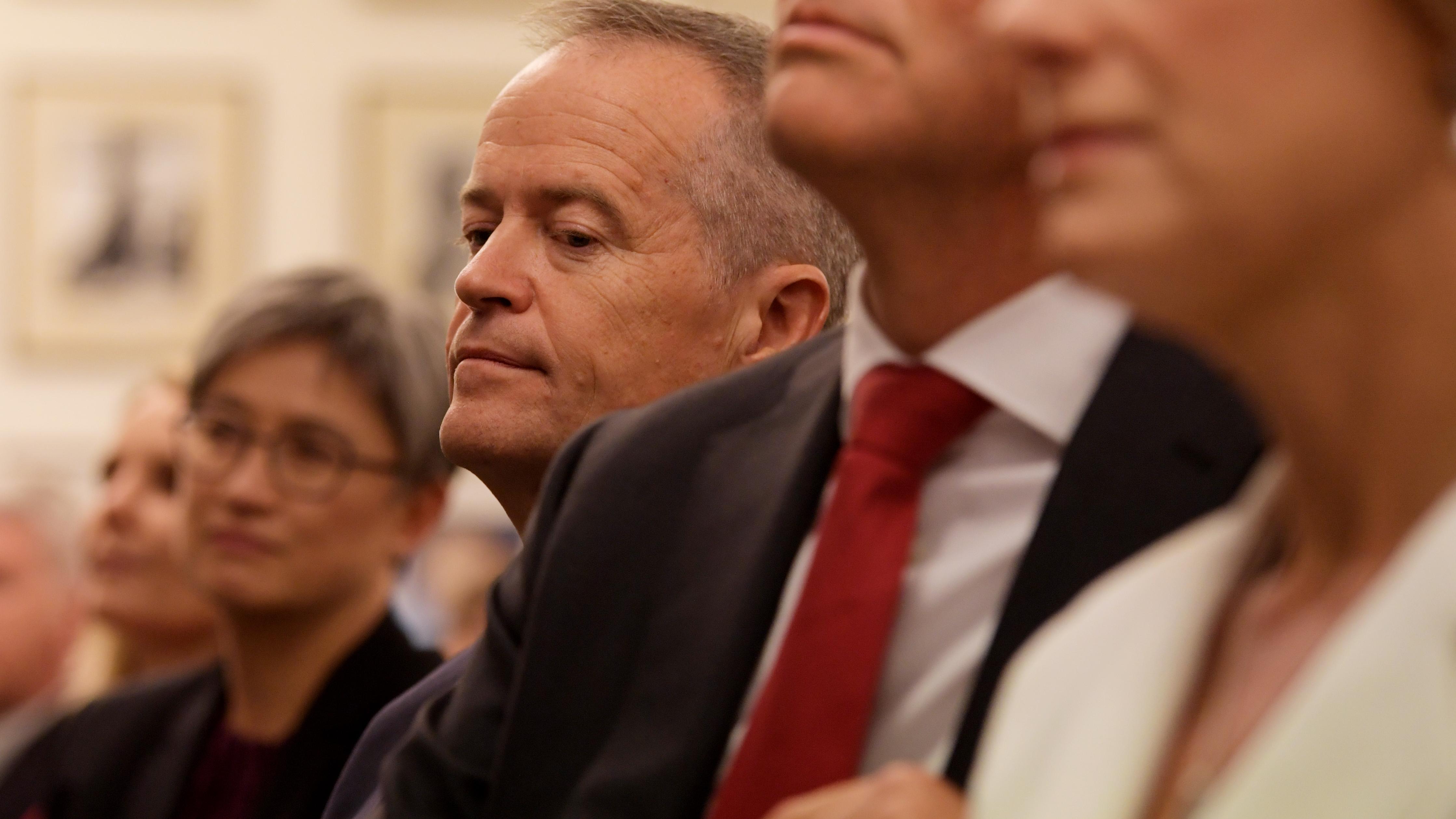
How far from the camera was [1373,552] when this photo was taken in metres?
0.91

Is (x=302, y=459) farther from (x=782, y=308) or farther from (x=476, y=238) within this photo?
(x=782, y=308)

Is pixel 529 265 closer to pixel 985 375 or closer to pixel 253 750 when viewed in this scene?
pixel 985 375

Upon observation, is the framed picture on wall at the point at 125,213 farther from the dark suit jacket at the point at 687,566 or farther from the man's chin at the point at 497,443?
the dark suit jacket at the point at 687,566

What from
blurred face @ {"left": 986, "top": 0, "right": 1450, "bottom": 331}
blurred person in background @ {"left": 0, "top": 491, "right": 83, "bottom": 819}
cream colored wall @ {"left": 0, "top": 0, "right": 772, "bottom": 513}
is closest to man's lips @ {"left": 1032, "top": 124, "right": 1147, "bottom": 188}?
blurred face @ {"left": 986, "top": 0, "right": 1450, "bottom": 331}

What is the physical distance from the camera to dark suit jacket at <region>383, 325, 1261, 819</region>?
1.28 m

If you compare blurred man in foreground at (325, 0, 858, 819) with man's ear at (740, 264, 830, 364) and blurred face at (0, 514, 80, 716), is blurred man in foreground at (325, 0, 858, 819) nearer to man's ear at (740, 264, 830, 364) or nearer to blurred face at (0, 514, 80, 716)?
man's ear at (740, 264, 830, 364)

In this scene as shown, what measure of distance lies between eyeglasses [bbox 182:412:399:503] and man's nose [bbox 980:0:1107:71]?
7.59 ft

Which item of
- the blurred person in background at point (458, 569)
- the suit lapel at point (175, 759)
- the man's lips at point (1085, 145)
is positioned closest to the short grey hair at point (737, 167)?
the man's lips at point (1085, 145)

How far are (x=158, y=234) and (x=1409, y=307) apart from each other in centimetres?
686

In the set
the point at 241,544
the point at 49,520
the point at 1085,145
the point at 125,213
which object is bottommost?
the point at 125,213

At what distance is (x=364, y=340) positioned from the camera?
312cm

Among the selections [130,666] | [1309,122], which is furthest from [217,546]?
[1309,122]

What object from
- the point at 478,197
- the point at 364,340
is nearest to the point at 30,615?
the point at 364,340

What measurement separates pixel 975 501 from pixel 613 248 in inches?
34.7
